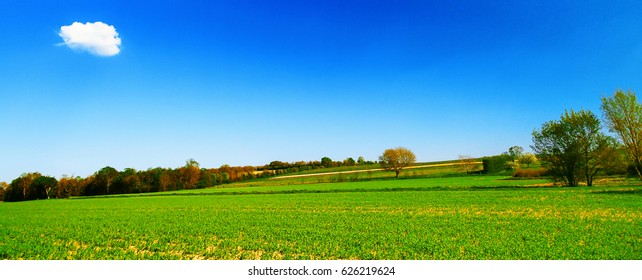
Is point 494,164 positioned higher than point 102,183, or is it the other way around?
point 102,183

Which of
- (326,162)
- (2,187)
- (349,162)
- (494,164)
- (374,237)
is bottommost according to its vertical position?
(494,164)

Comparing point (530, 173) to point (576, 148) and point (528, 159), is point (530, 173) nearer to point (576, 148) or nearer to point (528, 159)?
point (576, 148)

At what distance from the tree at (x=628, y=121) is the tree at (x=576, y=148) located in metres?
1.39

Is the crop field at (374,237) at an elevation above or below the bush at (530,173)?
above

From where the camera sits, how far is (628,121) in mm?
36375

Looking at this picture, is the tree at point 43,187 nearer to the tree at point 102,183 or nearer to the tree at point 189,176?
the tree at point 102,183

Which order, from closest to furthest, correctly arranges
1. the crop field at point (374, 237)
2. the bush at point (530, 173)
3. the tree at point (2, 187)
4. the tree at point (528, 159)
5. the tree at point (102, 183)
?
1. the crop field at point (374, 237)
2. the bush at point (530, 173)
3. the tree at point (102, 183)
4. the tree at point (2, 187)
5. the tree at point (528, 159)

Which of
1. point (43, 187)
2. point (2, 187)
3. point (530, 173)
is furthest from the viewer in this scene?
point (2, 187)

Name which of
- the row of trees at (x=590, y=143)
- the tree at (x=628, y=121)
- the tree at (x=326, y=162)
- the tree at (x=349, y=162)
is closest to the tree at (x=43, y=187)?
the tree at (x=326, y=162)

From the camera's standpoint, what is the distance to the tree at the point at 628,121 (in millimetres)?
35750

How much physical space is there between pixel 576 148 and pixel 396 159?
180ft

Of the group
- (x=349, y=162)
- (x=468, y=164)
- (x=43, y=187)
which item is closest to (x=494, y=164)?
(x=468, y=164)

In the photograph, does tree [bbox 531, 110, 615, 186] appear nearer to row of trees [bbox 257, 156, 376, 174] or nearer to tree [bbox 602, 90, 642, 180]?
tree [bbox 602, 90, 642, 180]
